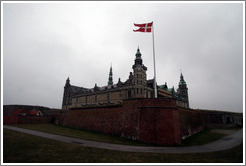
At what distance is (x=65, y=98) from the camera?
73.8 metres

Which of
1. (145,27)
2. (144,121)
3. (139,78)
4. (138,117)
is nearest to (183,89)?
(139,78)

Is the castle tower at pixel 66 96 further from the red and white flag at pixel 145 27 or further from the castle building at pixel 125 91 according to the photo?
the red and white flag at pixel 145 27

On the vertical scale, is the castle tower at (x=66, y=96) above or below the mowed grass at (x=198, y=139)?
above

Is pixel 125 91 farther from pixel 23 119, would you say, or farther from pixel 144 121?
pixel 23 119

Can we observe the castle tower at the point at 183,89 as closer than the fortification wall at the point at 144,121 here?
No

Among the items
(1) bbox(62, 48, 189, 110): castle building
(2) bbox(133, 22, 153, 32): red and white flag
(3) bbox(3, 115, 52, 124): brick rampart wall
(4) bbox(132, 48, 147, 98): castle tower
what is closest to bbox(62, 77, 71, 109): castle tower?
(1) bbox(62, 48, 189, 110): castle building

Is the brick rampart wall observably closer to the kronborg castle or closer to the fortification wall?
the kronborg castle

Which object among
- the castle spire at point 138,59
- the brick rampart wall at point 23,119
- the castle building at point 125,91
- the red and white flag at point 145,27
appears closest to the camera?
the red and white flag at point 145,27

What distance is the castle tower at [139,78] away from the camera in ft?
139

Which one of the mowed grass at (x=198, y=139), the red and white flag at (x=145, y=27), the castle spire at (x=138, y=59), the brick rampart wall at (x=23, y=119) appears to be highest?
the castle spire at (x=138, y=59)

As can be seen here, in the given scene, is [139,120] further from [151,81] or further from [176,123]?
[151,81]

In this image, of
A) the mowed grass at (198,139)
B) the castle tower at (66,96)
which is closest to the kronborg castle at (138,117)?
the mowed grass at (198,139)

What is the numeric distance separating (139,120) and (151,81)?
110 ft

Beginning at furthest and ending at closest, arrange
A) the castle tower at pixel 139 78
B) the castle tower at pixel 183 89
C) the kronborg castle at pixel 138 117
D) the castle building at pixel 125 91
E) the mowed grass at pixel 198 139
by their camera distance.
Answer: the castle tower at pixel 183 89
the castle building at pixel 125 91
the castle tower at pixel 139 78
the mowed grass at pixel 198 139
the kronborg castle at pixel 138 117
